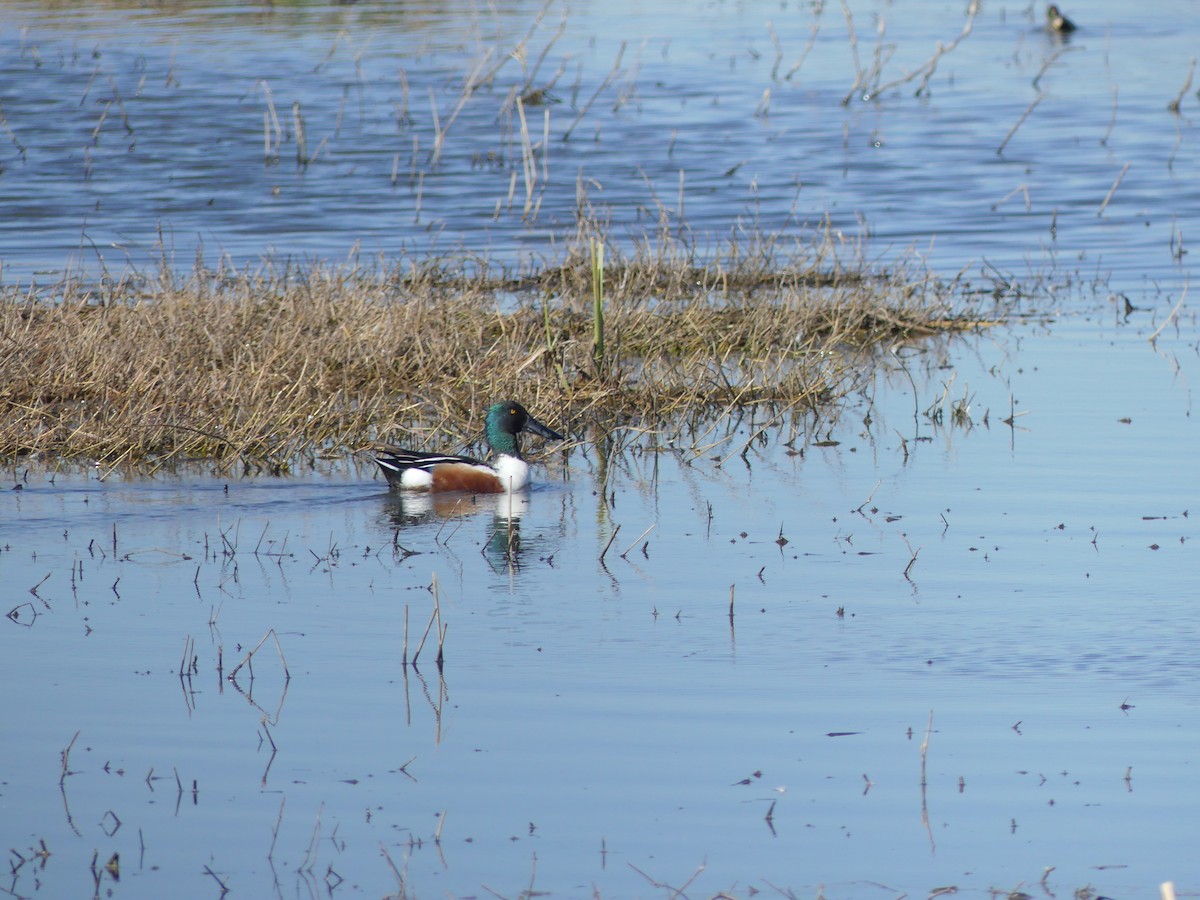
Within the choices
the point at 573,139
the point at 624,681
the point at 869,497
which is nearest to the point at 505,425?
the point at 869,497

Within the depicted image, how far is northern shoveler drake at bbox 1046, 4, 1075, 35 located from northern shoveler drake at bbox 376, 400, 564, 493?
26449 millimetres

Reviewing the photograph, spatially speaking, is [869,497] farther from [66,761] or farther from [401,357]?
[66,761]

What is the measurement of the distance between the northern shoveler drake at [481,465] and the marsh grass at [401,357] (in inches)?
28.4

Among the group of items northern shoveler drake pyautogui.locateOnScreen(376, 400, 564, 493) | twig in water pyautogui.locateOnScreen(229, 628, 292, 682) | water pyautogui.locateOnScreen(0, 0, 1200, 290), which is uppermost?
water pyautogui.locateOnScreen(0, 0, 1200, 290)

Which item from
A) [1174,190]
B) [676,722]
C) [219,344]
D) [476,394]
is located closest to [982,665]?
[676,722]

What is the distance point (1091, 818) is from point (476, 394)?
20.7ft

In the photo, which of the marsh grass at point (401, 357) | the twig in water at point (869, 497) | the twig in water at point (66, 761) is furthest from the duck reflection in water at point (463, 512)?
the twig in water at point (66, 761)

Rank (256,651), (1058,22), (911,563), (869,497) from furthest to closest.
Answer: (1058,22), (869,497), (911,563), (256,651)

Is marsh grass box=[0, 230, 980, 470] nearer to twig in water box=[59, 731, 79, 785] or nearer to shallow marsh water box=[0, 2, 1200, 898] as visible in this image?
shallow marsh water box=[0, 2, 1200, 898]

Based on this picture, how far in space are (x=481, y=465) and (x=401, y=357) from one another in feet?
6.03

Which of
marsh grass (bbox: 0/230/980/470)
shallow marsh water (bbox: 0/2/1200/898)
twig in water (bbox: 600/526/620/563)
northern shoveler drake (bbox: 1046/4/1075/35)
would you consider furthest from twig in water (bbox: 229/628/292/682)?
northern shoveler drake (bbox: 1046/4/1075/35)

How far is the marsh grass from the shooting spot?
1003 centimetres

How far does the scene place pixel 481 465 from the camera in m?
9.66

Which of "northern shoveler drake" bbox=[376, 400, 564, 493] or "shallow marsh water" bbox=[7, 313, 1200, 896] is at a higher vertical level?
"northern shoveler drake" bbox=[376, 400, 564, 493]
